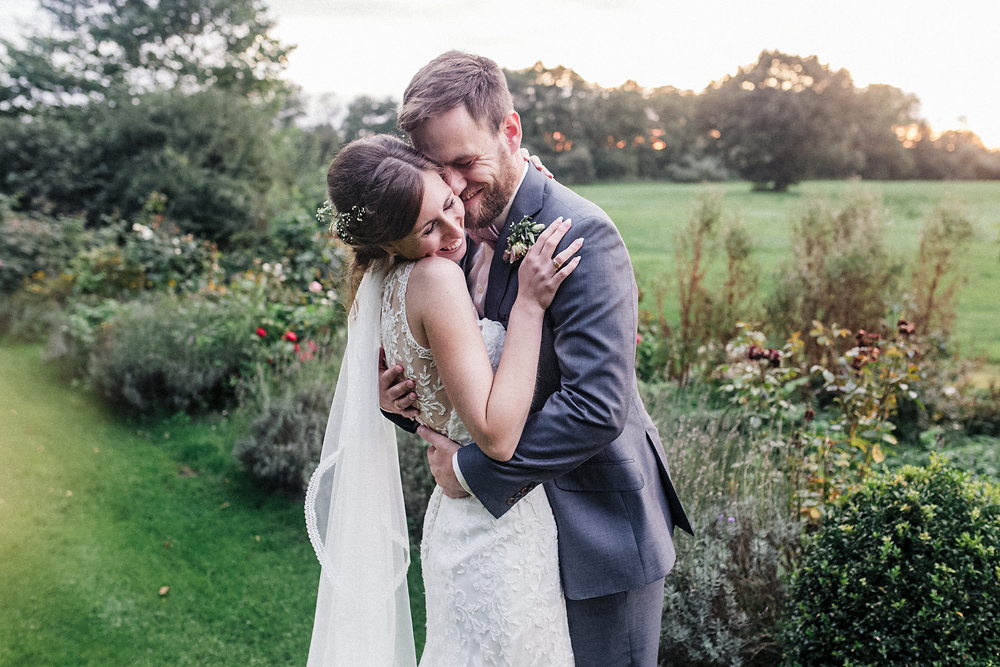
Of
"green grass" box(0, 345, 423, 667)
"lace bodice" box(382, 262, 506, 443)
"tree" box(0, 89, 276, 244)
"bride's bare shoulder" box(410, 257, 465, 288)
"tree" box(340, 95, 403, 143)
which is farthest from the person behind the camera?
"tree" box(0, 89, 276, 244)

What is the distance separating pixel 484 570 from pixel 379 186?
102cm

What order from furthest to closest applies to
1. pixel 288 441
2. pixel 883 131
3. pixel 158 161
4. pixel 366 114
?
pixel 158 161, pixel 366 114, pixel 883 131, pixel 288 441

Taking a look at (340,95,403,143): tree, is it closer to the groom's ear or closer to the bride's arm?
the groom's ear

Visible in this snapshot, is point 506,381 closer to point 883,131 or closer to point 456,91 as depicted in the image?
point 456,91

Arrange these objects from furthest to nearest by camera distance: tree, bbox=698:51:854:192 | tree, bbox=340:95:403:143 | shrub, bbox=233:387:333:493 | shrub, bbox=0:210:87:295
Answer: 1. tree, bbox=340:95:403:143
2. tree, bbox=698:51:854:192
3. shrub, bbox=0:210:87:295
4. shrub, bbox=233:387:333:493

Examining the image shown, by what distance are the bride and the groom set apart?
54 millimetres

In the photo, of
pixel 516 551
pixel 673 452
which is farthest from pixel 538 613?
pixel 673 452

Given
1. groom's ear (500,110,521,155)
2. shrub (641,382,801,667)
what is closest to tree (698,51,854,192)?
shrub (641,382,801,667)

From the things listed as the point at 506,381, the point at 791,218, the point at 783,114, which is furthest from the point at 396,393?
the point at 783,114

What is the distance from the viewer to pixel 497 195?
1798 millimetres

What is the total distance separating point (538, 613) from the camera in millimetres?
1644

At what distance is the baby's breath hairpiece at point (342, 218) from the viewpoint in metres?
1.65

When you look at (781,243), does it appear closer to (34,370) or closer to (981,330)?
(981,330)

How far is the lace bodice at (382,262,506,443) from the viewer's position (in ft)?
5.57
